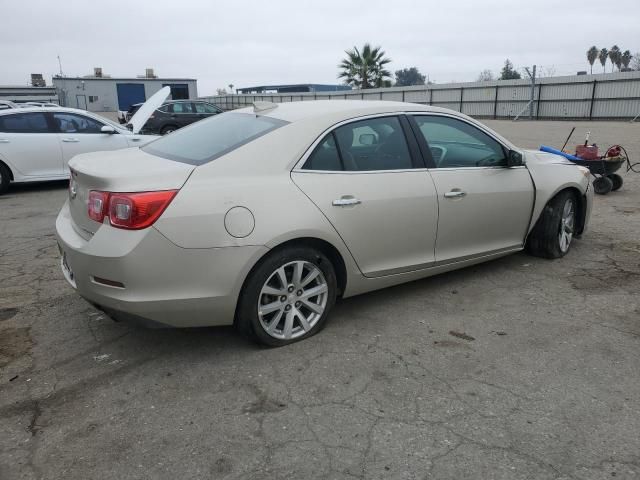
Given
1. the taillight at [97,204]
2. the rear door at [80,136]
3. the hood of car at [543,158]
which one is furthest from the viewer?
the rear door at [80,136]

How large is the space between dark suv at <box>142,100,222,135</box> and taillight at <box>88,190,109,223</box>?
56.0ft

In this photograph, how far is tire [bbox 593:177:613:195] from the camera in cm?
825

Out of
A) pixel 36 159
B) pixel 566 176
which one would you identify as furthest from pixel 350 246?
pixel 36 159

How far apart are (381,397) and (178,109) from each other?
62.5ft

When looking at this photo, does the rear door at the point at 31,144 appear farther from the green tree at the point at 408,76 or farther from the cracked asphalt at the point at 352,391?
the green tree at the point at 408,76

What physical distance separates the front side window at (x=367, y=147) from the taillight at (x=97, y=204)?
122 cm

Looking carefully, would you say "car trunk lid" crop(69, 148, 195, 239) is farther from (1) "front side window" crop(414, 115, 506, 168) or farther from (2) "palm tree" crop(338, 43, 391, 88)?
(2) "palm tree" crop(338, 43, 391, 88)

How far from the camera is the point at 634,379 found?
3105 millimetres

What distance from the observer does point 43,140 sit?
9266 millimetres

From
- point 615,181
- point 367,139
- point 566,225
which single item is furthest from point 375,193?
point 615,181

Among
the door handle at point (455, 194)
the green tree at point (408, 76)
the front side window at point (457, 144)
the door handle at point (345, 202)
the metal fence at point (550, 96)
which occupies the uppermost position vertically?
the green tree at point (408, 76)

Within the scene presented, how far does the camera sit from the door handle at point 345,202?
138 inches

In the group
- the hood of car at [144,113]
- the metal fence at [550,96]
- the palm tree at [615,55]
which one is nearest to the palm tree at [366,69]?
the metal fence at [550,96]

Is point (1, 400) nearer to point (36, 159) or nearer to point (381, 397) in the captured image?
point (381, 397)
